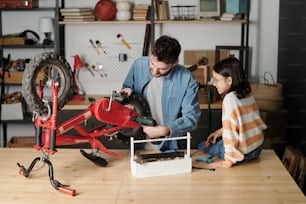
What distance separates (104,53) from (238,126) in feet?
9.48

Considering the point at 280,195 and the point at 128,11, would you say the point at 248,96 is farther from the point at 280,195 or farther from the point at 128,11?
the point at 128,11

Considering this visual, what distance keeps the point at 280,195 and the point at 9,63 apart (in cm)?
365

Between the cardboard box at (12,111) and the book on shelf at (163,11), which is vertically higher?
the book on shelf at (163,11)

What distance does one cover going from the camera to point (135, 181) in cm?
242

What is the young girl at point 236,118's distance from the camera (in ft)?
8.48

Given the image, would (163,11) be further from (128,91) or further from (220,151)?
(220,151)

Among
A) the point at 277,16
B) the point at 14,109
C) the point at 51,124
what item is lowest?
the point at 14,109

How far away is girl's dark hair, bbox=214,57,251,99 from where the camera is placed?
2637mm

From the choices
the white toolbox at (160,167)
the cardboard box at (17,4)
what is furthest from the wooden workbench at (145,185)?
the cardboard box at (17,4)

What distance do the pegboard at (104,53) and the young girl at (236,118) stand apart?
2615 mm

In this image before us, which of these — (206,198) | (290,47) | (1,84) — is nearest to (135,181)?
(206,198)

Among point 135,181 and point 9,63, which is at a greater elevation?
point 9,63

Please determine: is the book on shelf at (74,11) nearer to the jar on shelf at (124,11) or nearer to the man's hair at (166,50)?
the jar on shelf at (124,11)

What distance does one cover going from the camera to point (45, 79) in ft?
8.00
